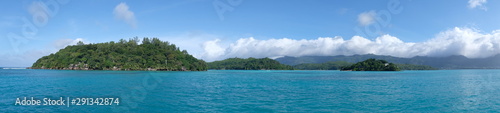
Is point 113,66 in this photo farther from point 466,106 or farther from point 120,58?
point 466,106

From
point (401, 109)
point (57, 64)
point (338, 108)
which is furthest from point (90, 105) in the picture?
point (57, 64)

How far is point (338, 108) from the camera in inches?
1052

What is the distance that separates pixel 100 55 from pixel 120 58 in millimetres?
14705

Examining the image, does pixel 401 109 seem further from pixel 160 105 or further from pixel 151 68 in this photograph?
pixel 151 68

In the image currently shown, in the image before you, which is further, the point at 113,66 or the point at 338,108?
the point at 113,66

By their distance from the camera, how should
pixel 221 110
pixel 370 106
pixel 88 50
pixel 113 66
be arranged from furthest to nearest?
pixel 88 50 → pixel 113 66 → pixel 370 106 → pixel 221 110

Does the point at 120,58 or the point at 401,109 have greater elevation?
the point at 120,58

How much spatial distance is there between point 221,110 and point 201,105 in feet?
10.9

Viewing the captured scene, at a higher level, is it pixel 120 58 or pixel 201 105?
pixel 120 58

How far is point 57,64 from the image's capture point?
7441 inches

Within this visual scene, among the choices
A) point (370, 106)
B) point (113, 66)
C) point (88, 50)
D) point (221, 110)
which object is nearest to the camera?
point (221, 110)

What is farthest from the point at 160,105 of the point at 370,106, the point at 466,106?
the point at 466,106

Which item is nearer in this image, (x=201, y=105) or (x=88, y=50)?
(x=201, y=105)

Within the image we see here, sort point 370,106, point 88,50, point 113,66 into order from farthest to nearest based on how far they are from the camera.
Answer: point 88,50 < point 113,66 < point 370,106
